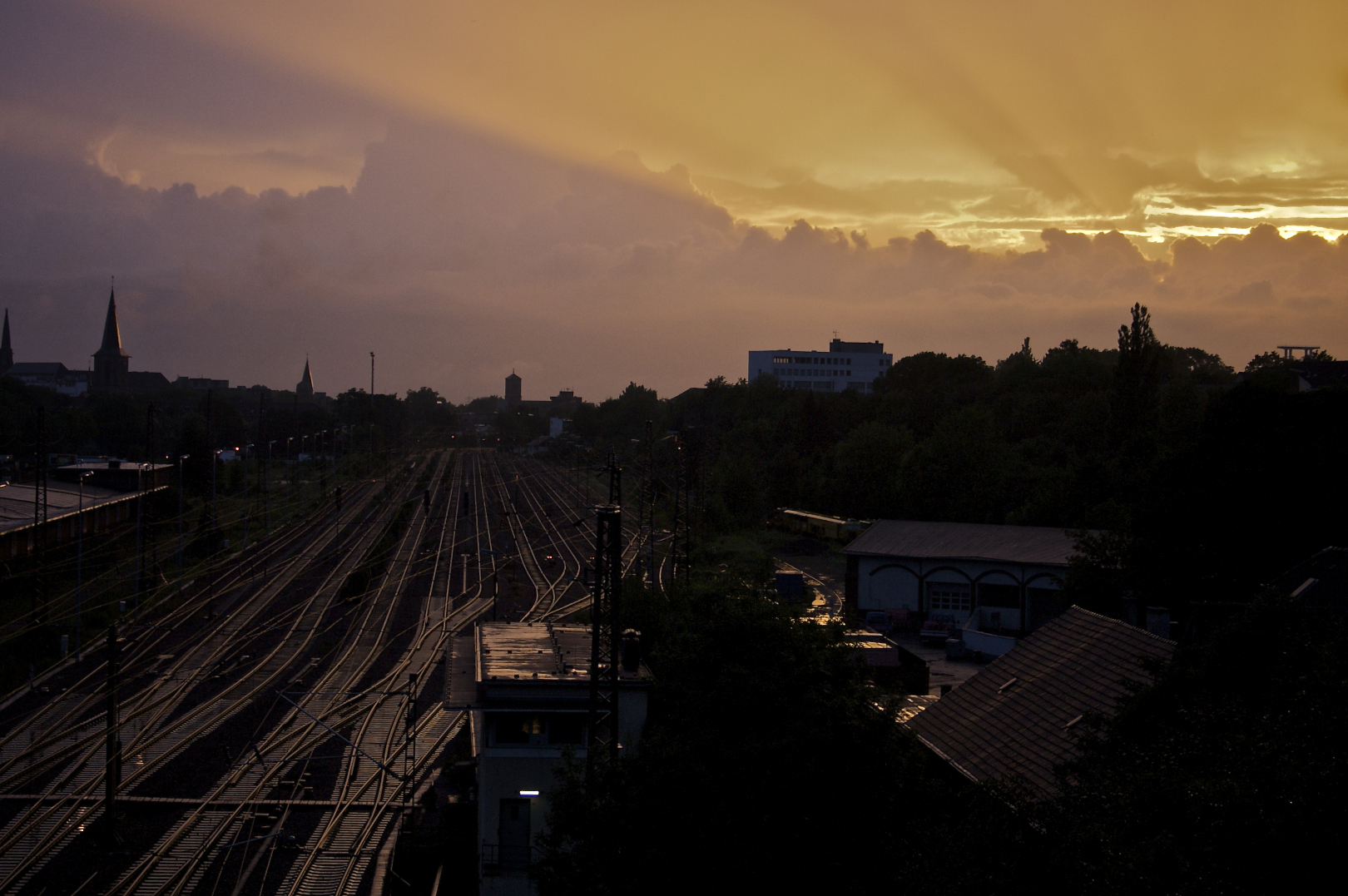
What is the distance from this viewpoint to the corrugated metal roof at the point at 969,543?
3003 cm

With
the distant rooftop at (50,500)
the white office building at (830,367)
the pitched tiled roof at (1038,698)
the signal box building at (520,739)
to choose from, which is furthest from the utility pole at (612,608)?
the white office building at (830,367)

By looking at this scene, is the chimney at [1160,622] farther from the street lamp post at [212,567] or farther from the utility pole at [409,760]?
the street lamp post at [212,567]

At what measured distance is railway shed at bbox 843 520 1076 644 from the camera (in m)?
29.5

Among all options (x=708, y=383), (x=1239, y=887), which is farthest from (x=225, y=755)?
(x=708, y=383)

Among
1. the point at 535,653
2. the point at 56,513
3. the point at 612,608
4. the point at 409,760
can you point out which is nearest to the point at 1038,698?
the point at 612,608

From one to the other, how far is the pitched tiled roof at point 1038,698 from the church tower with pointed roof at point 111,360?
154 m

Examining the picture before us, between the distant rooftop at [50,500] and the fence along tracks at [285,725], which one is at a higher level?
the distant rooftop at [50,500]

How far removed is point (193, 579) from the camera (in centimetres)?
3453

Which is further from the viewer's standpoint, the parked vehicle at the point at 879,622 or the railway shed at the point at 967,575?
the parked vehicle at the point at 879,622

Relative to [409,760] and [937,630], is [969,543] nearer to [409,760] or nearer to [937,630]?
[937,630]

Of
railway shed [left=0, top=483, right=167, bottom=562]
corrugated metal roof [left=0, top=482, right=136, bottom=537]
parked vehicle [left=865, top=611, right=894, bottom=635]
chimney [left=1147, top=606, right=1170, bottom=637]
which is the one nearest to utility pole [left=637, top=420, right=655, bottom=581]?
parked vehicle [left=865, top=611, right=894, bottom=635]

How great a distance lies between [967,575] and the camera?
100ft

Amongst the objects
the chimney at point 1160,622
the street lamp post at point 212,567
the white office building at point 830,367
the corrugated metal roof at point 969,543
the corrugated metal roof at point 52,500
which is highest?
the white office building at point 830,367

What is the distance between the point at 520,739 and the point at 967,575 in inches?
786
